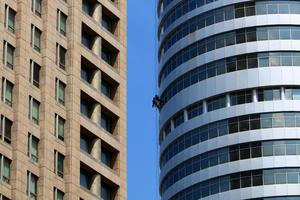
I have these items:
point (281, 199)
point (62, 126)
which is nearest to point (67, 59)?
point (62, 126)

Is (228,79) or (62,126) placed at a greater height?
(228,79)

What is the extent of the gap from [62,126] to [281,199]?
8374 centimetres

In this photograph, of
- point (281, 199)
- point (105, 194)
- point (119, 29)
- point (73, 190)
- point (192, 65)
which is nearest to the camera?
point (73, 190)

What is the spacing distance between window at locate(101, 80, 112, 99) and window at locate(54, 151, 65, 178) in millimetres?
8955

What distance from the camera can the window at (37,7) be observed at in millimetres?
79875

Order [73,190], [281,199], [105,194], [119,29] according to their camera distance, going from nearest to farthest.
Result: [73,190]
[105,194]
[119,29]
[281,199]

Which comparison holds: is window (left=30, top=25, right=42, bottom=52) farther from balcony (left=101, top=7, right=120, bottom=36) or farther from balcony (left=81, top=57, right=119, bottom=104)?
balcony (left=101, top=7, right=120, bottom=36)

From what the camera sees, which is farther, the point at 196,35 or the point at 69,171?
the point at 196,35

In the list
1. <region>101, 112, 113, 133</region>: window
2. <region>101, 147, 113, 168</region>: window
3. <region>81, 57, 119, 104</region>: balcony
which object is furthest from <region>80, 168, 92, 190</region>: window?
<region>81, 57, 119, 104</region>: balcony

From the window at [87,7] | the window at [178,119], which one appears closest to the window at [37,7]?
the window at [87,7]

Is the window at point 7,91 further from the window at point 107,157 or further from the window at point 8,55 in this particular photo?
the window at point 107,157

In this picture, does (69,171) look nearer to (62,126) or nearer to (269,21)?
(62,126)

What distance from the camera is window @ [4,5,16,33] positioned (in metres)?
76.9

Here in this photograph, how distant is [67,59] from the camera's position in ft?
269
